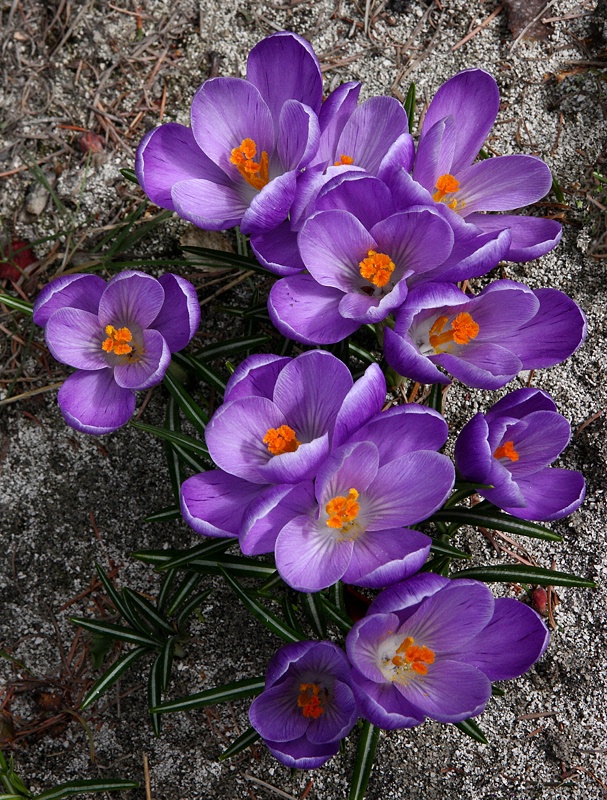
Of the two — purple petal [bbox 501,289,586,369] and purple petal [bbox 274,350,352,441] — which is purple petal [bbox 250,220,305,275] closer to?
purple petal [bbox 274,350,352,441]

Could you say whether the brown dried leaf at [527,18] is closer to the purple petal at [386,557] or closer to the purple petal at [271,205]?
the purple petal at [271,205]

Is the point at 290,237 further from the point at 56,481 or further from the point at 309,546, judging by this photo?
the point at 56,481

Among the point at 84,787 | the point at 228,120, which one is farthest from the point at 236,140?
the point at 84,787

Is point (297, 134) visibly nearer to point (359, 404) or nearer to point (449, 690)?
point (359, 404)

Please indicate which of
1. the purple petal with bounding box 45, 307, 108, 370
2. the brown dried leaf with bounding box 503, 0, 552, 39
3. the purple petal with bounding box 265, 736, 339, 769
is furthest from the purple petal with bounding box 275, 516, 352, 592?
the brown dried leaf with bounding box 503, 0, 552, 39

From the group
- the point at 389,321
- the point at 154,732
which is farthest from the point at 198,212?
the point at 154,732
